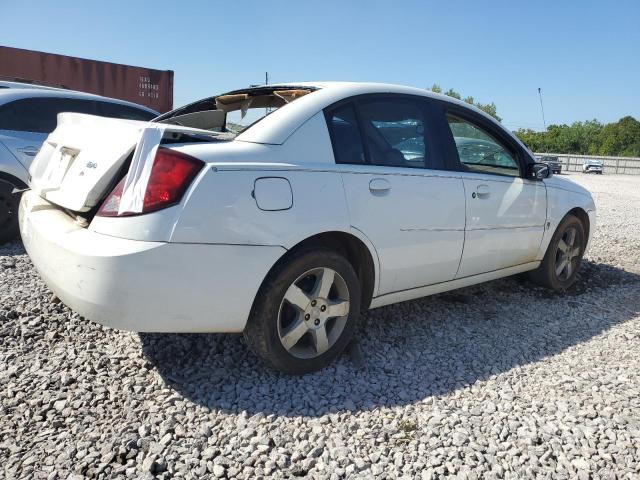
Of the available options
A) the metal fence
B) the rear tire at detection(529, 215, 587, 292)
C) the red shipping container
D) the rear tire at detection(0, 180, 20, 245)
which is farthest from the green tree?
the rear tire at detection(0, 180, 20, 245)

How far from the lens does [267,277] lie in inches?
104

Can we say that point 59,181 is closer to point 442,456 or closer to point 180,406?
point 180,406

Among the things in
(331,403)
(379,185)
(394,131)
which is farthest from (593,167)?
(331,403)

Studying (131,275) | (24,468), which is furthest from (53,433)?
(131,275)

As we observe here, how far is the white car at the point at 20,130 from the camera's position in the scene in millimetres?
5238

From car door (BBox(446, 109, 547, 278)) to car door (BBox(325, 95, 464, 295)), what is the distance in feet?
0.53

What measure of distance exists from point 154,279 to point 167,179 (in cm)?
46

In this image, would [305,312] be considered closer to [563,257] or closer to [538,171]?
[538,171]

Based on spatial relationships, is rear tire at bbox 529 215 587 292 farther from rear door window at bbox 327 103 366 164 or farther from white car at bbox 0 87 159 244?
white car at bbox 0 87 159 244

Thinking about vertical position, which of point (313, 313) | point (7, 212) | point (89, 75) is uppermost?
point (89, 75)

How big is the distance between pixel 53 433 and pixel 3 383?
0.61m

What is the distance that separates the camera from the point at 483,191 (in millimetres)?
3682

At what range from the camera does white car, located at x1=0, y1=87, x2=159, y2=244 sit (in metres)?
5.24

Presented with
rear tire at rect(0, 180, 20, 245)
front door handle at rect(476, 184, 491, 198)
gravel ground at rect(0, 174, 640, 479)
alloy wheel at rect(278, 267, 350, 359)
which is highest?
front door handle at rect(476, 184, 491, 198)
